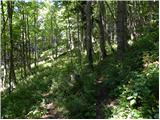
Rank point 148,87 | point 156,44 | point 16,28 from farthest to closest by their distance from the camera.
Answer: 1. point 16,28
2. point 156,44
3. point 148,87

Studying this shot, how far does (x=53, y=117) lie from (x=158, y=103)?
3.96m

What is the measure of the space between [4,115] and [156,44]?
7373 millimetres

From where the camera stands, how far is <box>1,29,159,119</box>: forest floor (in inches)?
401

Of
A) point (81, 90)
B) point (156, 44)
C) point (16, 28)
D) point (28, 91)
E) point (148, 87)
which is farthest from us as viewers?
point (16, 28)

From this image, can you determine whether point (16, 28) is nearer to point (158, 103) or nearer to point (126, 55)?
point (126, 55)

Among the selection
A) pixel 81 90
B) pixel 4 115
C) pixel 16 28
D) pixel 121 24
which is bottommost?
pixel 4 115

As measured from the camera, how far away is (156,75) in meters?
10.9

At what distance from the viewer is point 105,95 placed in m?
12.2

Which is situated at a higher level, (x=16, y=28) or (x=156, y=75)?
(x=16, y=28)

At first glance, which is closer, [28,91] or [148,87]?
[148,87]

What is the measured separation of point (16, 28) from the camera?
88.2 ft

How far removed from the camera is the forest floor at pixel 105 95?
10195 mm

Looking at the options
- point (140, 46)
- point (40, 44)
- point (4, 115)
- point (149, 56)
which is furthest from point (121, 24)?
point (40, 44)

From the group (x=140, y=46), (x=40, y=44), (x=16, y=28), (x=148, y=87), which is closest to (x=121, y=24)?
(x=140, y=46)
